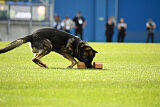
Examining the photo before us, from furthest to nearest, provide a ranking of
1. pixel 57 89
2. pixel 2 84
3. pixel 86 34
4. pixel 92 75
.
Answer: pixel 86 34 → pixel 92 75 → pixel 2 84 → pixel 57 89

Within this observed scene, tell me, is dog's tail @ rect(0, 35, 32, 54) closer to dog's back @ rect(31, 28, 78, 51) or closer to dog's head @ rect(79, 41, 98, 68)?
dog's back @ rect(31, 28, 78, 51)

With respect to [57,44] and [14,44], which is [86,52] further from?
[14,44]

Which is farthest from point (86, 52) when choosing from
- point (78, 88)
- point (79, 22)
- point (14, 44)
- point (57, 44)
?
point (79, 22)

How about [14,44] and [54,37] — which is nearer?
[14,44]

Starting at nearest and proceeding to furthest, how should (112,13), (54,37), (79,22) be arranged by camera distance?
(54,37), (79,22), (112,13)

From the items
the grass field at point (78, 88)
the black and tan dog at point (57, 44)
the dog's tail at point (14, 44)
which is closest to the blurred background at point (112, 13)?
the black and tan dog at point (57, 44)

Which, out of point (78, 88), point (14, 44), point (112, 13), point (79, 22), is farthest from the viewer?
point (112, 13)

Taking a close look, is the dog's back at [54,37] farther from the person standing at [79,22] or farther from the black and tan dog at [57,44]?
the person standing at [79,22]

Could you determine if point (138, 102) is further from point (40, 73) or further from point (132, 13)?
point (132, 13)

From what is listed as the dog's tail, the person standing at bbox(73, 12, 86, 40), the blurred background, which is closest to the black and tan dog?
the dog's tail

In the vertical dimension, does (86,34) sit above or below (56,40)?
below

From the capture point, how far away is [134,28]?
154ft

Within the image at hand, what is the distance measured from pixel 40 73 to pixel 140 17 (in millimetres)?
37137

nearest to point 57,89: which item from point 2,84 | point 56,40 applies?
point 2,84
